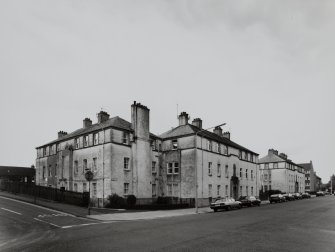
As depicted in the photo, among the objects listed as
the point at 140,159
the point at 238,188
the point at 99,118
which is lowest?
the point at 238,188

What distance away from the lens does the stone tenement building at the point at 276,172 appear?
281 feet

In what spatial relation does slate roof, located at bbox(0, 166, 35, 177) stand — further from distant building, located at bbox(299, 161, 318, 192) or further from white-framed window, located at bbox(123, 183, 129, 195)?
distant building, located at bbox(299, 161, 318, 192)

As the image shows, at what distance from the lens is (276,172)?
86625 mm

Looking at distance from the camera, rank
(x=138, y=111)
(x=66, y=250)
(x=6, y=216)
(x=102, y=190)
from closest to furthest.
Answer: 1. (x=66, y=250)
2. (x=6, y=216)
3. (x=102, y=190)
4. (x=138, y=111)

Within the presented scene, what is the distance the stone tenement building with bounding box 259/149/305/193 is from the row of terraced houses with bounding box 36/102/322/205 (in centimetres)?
3531

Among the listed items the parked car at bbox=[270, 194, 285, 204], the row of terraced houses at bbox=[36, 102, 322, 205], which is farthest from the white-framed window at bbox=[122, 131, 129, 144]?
the parked car at bbox=[270, 194, 285, 204]

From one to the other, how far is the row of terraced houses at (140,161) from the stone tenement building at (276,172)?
3531 cm

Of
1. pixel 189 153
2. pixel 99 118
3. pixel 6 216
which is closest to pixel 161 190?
pixel 189 153

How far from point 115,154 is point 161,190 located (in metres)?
10.8

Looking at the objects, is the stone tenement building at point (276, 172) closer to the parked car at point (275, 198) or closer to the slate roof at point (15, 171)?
the parked car at point (275, 198)

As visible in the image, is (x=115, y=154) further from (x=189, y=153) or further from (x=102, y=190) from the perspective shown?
(x=189, y=153)

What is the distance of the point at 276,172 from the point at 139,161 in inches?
2226

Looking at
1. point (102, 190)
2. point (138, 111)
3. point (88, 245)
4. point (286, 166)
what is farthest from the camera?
point (286, 166)

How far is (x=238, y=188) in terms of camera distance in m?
54.2
